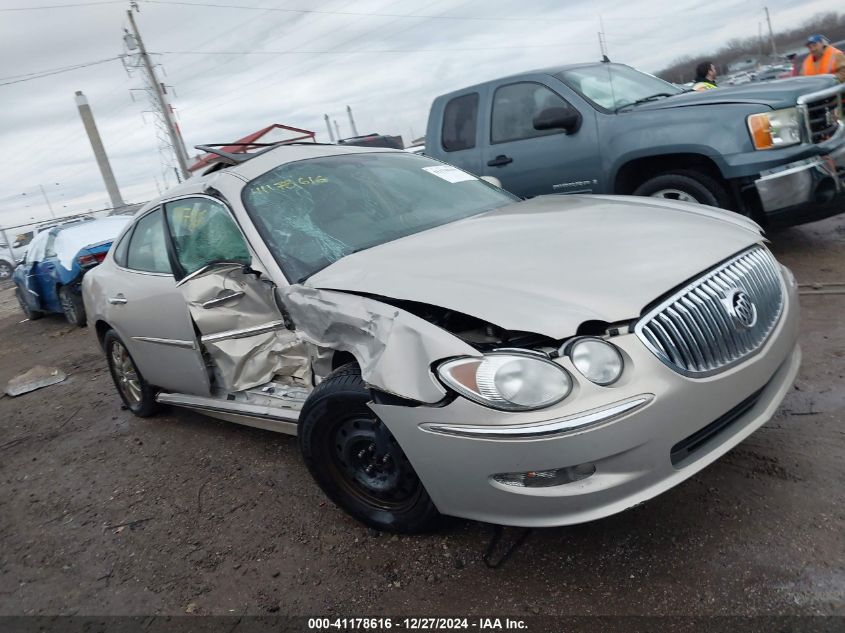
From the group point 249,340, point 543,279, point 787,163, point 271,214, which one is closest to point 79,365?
point 249,340

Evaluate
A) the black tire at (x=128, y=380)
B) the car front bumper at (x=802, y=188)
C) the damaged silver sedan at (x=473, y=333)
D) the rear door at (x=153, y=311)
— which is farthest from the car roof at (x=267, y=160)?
the car front bumper at (x=802, y=188)

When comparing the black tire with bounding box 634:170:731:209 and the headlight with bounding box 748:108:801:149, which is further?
the black tire with bounding box 634:170:731:209

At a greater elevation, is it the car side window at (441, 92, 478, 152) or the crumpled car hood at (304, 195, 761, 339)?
the car side window at (441, 92, 478, 152)

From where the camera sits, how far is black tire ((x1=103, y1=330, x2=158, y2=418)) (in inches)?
184

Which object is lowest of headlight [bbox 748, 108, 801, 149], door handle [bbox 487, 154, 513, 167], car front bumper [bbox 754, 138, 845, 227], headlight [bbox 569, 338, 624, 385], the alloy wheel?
the alloy wheel

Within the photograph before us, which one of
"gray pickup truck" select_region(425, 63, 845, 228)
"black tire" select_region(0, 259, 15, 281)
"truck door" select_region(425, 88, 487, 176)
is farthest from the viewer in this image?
"black tire" select_region(0, 259, 15, 281)

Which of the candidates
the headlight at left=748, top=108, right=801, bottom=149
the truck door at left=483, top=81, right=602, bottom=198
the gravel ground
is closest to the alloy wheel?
the gravel ground

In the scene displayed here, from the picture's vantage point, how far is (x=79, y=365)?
7379mm

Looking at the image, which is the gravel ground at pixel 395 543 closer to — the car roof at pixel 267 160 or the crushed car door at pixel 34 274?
the car roof at pixel 267 160

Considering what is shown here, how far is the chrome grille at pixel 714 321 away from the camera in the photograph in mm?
2129

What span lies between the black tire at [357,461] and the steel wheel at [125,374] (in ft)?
8.16

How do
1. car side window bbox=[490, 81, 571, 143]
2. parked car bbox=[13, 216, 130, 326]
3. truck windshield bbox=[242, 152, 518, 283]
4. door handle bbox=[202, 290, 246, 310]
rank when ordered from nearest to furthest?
truck windshield bbox=[242, 152, 518, 283]
door handle bbox=[202, 290, 246, 310]
car side window bbox=[490, 81, 571, 143]
parked car bbox=[13, 216, 130, 326]

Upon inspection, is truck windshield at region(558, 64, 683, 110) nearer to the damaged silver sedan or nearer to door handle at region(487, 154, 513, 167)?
door handle at region(487, 154, 513, 167)

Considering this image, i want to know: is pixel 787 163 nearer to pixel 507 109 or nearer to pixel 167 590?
pixel 507 109
